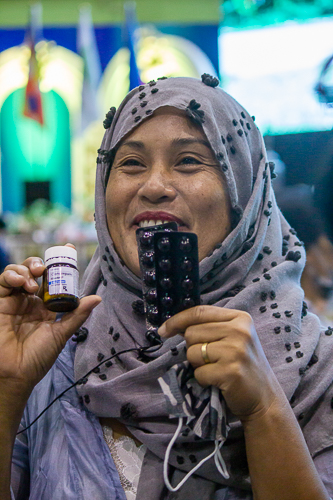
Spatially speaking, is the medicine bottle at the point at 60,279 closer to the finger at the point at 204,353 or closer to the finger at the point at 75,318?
the finger at the point at 75,318

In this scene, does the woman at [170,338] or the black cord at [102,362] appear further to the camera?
the black cord at [102,362]

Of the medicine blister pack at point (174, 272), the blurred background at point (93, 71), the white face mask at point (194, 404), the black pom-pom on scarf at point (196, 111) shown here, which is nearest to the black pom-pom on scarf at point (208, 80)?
the black pom-pom on scarf at point (196, 111)

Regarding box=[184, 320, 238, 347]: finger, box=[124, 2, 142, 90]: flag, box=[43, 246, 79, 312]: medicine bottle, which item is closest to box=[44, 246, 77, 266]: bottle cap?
box=[43, 246, 79, 312]: medicine bottle

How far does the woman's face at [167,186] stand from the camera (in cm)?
134

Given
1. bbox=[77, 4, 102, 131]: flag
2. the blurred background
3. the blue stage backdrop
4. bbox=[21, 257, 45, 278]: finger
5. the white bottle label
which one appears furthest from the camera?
the blue stage backdrop

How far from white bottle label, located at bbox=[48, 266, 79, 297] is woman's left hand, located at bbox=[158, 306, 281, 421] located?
0.91ft

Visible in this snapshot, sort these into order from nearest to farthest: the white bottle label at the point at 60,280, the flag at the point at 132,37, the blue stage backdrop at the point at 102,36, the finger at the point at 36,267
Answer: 1. the white bottle label at the point at 60,280
2. the finger at the point at 36,267
3. the flag at the point at 132,37
4. the blue stage backdrop at the point at 102,36

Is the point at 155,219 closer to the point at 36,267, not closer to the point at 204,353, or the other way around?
the point at 36,267

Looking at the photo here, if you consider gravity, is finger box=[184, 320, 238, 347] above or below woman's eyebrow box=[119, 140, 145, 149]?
below

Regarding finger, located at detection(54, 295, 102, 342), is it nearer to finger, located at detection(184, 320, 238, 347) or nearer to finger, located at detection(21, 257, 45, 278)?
finger, located at detection(21, 257, 45, 278)

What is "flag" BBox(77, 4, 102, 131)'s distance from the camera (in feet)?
31.2

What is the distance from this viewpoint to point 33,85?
31.3 ft

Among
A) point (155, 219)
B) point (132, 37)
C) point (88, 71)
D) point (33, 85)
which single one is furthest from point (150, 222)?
point (33, 85)

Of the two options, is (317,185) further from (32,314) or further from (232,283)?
(32,314)
